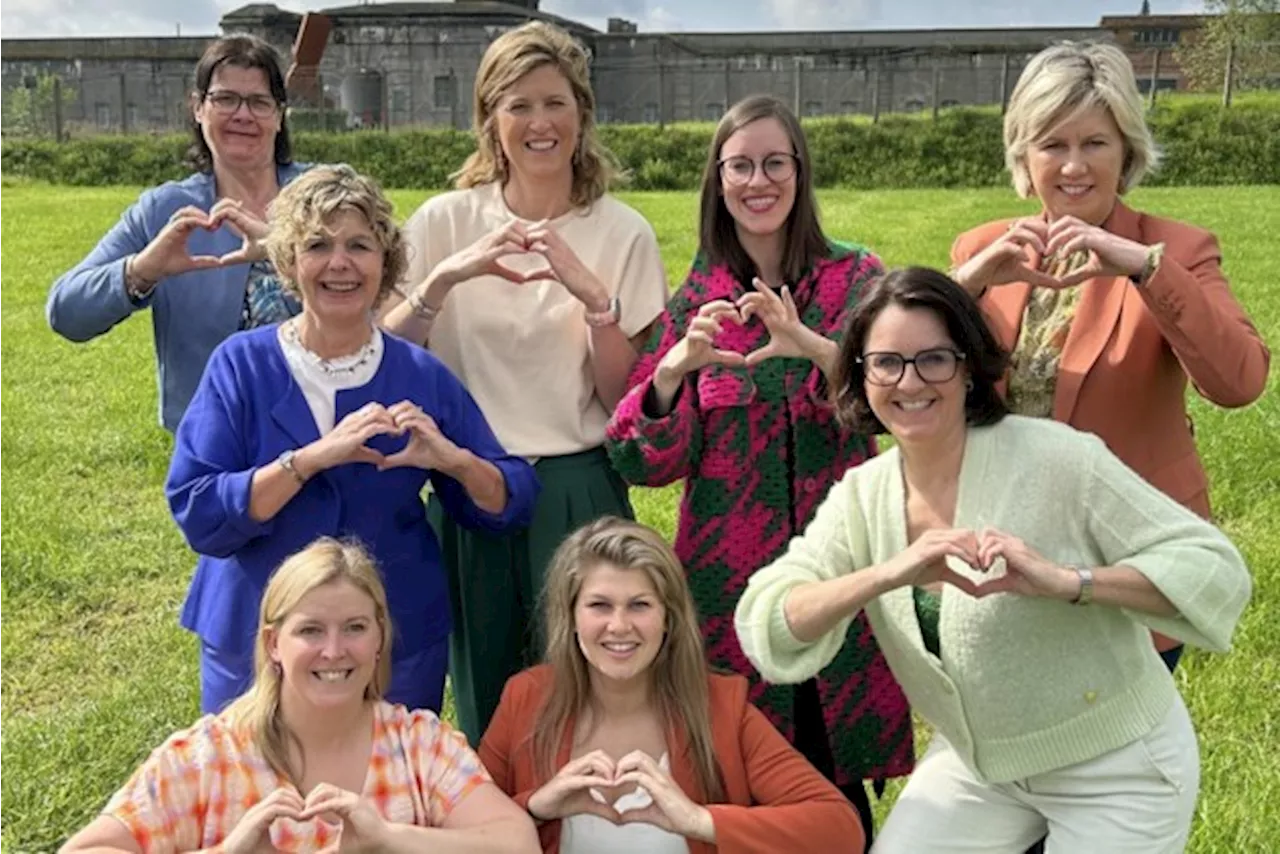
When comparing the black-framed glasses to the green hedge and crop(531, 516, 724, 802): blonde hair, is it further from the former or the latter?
the green hedge

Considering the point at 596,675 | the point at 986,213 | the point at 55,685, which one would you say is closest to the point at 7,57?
the point at 986,213

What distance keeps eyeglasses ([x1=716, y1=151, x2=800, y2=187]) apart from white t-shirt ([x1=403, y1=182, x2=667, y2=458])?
1.42 feet

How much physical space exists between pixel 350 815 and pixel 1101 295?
2061 mm

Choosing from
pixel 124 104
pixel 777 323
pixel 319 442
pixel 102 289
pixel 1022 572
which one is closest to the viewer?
pixel 1022 572

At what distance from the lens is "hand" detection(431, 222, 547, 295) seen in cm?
346

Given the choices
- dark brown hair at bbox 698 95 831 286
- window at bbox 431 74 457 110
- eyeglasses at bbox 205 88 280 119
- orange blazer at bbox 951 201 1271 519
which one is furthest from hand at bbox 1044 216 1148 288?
window at bbox 431 74 457 110

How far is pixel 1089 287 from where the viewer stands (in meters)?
3.29

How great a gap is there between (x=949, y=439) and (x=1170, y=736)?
789 mm

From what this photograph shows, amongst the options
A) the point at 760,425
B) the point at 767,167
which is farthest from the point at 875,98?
the point at 760,425

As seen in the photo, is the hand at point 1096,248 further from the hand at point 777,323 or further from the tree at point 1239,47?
the tree at point 1239,47

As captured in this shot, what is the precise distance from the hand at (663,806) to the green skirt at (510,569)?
2.34ft

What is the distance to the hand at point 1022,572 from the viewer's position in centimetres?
259

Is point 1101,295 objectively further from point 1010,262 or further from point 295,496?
point 295,496

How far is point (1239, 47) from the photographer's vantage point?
35.3 meters
